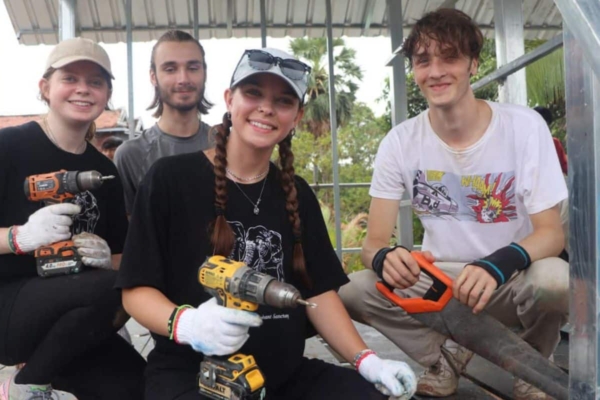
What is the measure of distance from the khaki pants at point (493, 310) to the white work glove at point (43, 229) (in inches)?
50.3

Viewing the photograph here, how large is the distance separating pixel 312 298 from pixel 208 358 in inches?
21.2

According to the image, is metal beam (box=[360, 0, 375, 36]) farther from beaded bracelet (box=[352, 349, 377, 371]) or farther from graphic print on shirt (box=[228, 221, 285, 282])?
beaded bracelet (box=[352, 349, 377, 371])

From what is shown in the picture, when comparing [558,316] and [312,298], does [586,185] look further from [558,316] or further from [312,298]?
[558,316]

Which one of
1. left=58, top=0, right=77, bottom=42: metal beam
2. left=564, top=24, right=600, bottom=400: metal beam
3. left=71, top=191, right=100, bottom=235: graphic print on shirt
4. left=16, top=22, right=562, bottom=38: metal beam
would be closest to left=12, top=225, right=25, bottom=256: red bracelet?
left=71, top=191, right=100, bottom=235: graphic print on shirt

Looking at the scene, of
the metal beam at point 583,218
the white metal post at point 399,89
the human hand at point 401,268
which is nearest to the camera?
the metal beam at point 583,218

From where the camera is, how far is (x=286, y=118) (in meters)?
1.94

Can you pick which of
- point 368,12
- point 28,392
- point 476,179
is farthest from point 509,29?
point 28,392

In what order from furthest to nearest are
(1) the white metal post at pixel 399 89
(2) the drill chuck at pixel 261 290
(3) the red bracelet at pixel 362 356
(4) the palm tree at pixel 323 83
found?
(4) the palm tree at pixel 323 83, (1) the white metal post at pixel 399 89, (3) the red bracelet at pixel 362 356, (2) the drill chuck at pixel 261 290

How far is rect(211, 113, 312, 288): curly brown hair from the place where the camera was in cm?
184

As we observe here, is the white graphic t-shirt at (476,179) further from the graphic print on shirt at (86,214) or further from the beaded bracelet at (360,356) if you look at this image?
the graphic print on shirt at (86,214)

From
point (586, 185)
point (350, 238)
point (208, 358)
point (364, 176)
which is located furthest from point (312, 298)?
point (364, 176)

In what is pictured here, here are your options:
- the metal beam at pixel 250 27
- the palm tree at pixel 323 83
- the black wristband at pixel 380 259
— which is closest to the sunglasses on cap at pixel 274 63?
the black wristband at pixel 380 259

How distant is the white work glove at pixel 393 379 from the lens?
177 centimetres

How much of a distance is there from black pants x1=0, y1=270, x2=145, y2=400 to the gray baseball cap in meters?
0.96
